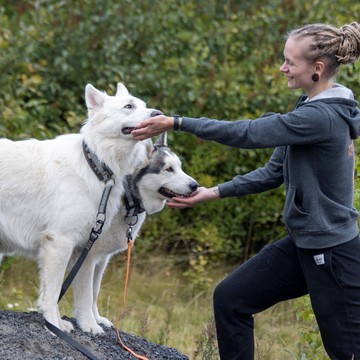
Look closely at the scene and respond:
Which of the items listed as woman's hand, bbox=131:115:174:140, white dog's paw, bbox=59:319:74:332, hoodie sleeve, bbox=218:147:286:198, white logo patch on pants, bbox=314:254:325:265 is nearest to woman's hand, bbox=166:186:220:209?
hoodie sleeve, bbox=218:147:286:198

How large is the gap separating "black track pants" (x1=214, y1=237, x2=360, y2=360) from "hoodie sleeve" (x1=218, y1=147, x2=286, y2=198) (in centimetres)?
41

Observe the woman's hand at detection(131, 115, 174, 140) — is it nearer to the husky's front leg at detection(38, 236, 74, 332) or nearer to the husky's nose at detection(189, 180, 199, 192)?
the husky's front leg at detection(38, 236, 74, 332)

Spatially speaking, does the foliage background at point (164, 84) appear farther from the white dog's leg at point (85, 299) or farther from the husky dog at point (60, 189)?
the white dog's leg at point (85, 299)

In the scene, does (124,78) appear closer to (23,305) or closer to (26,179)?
(23,305)

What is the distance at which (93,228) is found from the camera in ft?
16.7

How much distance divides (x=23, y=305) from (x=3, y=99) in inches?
98.2

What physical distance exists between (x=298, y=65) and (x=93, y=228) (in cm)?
170

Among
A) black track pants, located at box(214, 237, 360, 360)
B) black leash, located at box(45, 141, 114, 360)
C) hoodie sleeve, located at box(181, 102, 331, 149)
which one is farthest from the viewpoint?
black leash, located at box(45, 141, 114, 360)

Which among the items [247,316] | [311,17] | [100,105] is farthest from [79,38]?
[247,316]

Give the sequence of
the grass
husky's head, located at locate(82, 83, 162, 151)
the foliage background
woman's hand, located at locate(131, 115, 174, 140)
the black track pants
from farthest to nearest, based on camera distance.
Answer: the foliage background < the grass < husky's head, located at locate(82, 83, 162, 151) < woman's hand, located at locate(131, 115, 174, 140) < the black track pants

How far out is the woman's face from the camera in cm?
432

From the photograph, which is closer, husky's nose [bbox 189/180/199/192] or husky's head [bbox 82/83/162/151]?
husky's head [bbox 82/83/162/151]

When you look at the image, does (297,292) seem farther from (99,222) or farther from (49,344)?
(49,344)

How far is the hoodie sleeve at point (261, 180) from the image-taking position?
4.91 metres
